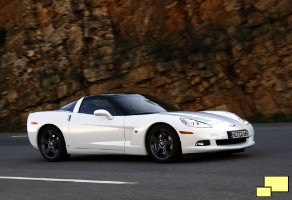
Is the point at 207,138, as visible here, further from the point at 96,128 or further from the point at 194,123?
the point at 96,128

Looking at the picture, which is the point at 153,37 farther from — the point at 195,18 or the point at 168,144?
the point at 168,144

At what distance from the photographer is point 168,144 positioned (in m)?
9.28

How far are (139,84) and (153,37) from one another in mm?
2857

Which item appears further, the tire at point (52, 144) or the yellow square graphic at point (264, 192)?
the tire at point (52, 144)

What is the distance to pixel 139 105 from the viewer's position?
1030cm

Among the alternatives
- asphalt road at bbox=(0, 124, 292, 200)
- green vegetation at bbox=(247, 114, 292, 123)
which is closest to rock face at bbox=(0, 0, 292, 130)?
green vegetation at bbox=(247, 114, 292, 123)

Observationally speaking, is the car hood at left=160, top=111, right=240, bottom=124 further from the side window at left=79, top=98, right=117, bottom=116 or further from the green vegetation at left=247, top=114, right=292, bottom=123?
the green vegetation at left=247, top=114, right=292, bottom=123

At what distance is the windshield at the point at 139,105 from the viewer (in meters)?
10.1

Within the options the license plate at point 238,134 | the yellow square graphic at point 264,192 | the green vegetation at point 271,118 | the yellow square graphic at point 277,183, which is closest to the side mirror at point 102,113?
the license plate at point 238,134

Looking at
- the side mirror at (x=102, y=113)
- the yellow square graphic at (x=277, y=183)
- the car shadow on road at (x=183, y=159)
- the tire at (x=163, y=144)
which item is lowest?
the yellow square graphic at (x=277, y=183)

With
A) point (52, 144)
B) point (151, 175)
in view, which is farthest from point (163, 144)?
point (52, 144)

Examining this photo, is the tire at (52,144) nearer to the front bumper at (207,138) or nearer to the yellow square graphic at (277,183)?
the front bumper at (207,138)

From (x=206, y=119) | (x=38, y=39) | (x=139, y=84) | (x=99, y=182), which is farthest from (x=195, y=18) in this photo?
(x=99, y=182)

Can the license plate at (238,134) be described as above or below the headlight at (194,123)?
below
